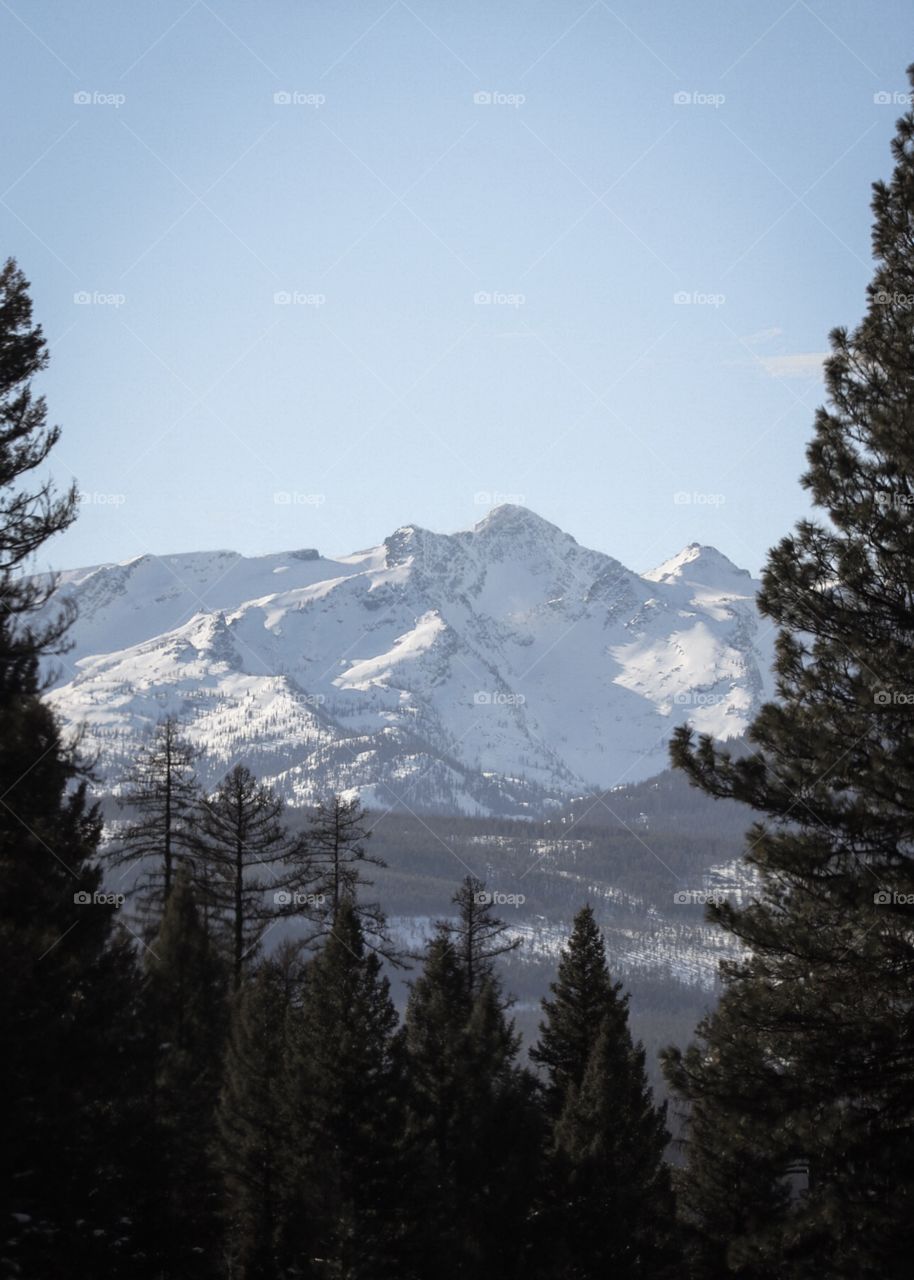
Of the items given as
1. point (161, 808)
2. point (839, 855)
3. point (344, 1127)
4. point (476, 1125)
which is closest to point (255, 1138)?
point (344, 1127)

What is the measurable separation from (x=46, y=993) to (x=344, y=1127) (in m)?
7.68

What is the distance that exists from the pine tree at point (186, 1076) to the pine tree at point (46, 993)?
1.06 metres

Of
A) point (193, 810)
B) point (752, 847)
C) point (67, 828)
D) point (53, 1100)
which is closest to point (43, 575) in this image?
point (67, 828)

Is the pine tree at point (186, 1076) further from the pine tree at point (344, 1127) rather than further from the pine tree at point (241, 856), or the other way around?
the pine tree at point (344, 1127)

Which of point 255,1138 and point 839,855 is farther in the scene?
point 255,1138

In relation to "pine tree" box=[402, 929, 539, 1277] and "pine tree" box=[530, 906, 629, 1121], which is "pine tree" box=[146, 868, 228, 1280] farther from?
"pine tree" box=[530, 906, 629, 1121]

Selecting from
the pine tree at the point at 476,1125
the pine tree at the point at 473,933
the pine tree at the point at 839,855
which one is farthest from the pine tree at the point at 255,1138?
the pine tree at the point at 839,855

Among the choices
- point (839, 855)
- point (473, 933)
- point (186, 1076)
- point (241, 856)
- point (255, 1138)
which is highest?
point (839, 855)

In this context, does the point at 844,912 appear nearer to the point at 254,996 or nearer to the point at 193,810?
the point at 254,996

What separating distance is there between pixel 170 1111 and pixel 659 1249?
11116mm

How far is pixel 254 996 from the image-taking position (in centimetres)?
2538

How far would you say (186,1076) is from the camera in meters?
26.2

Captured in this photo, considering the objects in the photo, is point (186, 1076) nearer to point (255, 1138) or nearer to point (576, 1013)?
point (255, 1138)

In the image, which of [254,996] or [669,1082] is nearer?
[669,1082]
